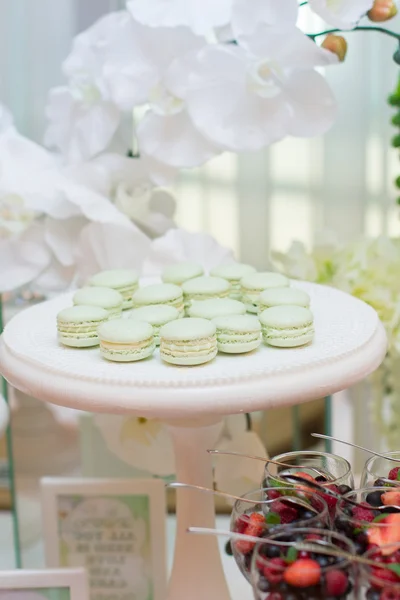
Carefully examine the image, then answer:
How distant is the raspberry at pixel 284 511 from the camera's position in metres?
0.74

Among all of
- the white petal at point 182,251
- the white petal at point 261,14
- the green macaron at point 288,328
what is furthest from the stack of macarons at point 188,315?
the white petal at point 261,14

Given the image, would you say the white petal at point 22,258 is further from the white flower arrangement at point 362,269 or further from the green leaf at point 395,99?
the green leaf at point 395,99

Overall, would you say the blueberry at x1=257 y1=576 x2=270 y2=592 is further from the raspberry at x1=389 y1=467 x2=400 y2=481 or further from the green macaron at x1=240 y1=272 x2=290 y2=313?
the green macaron at x1=240 y1=272 x2=290 y2=313

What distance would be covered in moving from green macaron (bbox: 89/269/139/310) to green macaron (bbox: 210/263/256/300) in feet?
0.37

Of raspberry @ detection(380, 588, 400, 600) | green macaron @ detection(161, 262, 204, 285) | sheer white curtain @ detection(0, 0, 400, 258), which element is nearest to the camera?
raspberry @ detection(380, 588, 400, 600)

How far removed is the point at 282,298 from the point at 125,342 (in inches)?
8.4

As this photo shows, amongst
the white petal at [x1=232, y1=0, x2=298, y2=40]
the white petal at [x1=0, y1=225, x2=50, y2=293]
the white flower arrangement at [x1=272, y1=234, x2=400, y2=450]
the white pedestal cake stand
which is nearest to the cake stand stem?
the white pedestal cake stand

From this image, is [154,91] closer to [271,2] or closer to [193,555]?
[271,2]

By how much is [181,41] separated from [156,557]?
79 cm

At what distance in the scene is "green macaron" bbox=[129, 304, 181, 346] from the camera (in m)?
0.88

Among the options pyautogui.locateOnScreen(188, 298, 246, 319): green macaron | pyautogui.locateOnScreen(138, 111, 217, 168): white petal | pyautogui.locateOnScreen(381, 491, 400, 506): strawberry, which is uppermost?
pyautogui.locateOnScreen(138, 111, 217, 168): white petal

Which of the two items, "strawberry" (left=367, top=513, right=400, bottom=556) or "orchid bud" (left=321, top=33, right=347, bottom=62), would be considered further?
"orchid bud" (left=321, top=33, right=347, bottom=62)

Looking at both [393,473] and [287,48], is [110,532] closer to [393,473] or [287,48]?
[393,473]

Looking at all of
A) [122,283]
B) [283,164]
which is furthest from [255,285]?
[283,164]
